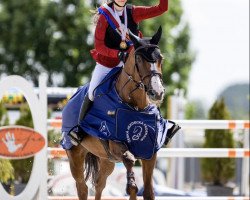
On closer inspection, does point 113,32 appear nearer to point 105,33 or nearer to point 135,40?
point 105,33

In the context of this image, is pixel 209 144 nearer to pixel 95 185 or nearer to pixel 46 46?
pixel 95 185

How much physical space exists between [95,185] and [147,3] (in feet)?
88.0

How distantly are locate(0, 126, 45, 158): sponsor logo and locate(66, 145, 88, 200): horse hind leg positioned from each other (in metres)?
0.78

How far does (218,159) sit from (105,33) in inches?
265

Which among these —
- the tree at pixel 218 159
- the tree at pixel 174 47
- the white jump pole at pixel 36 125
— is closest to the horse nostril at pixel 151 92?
the white jump pole at pixel 36 125

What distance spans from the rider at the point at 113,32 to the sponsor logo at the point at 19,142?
170cm

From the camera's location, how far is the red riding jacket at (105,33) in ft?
24.3

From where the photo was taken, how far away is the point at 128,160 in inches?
275

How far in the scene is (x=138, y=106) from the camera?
719cm

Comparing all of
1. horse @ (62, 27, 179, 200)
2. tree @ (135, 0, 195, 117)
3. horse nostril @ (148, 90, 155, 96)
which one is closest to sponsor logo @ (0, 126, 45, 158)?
horse @ (62, 27, 179, 200)

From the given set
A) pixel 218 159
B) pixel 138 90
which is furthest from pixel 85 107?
pixel 218 159

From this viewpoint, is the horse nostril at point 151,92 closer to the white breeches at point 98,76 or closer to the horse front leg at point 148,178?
the horse front leg at point 148,178

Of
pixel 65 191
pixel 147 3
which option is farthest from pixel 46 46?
pixel 65 191

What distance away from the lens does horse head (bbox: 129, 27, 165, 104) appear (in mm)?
6699
